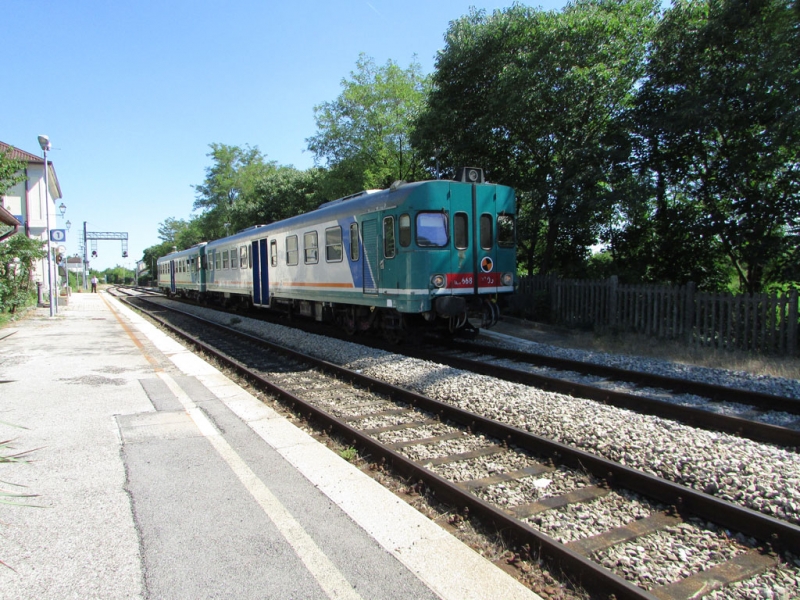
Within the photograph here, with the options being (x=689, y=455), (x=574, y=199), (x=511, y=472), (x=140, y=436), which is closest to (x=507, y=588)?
(x=511, y=472)

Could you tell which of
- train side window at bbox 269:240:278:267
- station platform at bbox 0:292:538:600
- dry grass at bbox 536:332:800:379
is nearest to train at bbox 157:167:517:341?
train side window at bbox 269:240:278:267

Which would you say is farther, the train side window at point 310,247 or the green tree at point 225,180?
the green tree at point 225,180

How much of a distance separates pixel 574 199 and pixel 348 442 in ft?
33.0

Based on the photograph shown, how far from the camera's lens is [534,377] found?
7574mm

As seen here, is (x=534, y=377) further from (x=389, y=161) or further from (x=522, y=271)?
(x=389, y=161)

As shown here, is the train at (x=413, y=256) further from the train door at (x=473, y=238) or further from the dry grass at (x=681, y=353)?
the dry grass at (x=681, y=353)

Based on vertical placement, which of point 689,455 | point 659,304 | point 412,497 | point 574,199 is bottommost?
point 412,497

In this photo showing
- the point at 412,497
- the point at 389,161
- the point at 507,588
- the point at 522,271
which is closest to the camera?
the point at 507,588

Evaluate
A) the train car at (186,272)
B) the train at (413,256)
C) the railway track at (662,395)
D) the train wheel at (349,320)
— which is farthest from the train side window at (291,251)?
the train car at (186,272)

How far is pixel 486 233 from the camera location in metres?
10.5

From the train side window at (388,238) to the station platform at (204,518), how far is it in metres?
4.46

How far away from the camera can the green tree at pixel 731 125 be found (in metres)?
10.9

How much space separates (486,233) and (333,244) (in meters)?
3.71

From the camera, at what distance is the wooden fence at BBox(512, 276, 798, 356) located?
935 cm
